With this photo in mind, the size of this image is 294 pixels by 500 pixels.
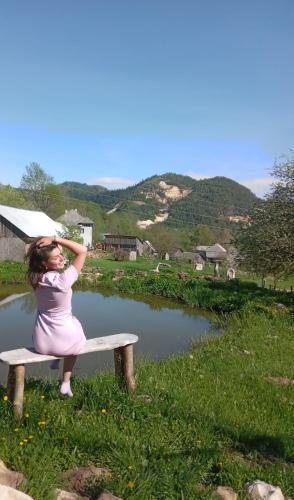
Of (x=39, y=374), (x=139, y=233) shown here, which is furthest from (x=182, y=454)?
(x=139, y=233)

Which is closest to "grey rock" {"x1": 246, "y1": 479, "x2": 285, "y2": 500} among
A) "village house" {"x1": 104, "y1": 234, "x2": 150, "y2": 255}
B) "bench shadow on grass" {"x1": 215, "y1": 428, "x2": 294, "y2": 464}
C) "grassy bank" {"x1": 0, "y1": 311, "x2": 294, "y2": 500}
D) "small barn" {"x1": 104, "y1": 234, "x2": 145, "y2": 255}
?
"grassy bank" {"x1": 0, "y1": 311, "x2": 294, "y2": 500}

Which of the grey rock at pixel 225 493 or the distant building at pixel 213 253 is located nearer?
the grey rock at pixel 225 493

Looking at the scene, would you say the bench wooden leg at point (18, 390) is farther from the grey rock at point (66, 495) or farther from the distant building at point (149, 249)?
the distant building at point (149, 249)

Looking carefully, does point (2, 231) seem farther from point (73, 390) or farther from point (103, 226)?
point (103, 226)

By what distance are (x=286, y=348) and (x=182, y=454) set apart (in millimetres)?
7322

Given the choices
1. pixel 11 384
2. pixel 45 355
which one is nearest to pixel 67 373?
pixel 45 355

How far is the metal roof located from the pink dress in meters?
33.9

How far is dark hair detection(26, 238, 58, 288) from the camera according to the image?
5.14 meters

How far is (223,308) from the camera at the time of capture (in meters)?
19.6

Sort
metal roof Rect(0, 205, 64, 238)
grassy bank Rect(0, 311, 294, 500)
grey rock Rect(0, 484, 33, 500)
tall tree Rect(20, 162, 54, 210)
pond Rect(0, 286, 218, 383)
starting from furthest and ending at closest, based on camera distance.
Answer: tall tree Rect(20, 162, 54, 210), metal roof Rect(0, 205, 64, 238), pond Rect(0, 286, 218, 383), grassy bank Rect(0, 311, 294, 500), grey rock Rect(0, 484, 33, 500)

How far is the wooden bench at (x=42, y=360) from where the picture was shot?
477cm

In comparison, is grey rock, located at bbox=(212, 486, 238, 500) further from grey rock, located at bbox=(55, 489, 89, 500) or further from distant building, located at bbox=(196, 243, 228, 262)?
distant building, located at bbox=(196, 243, 228, 262)

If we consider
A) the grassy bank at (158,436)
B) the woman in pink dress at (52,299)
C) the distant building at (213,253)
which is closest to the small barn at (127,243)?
the distant building at (213,253)

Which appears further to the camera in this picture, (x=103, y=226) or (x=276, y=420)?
(x=103, y=226)
